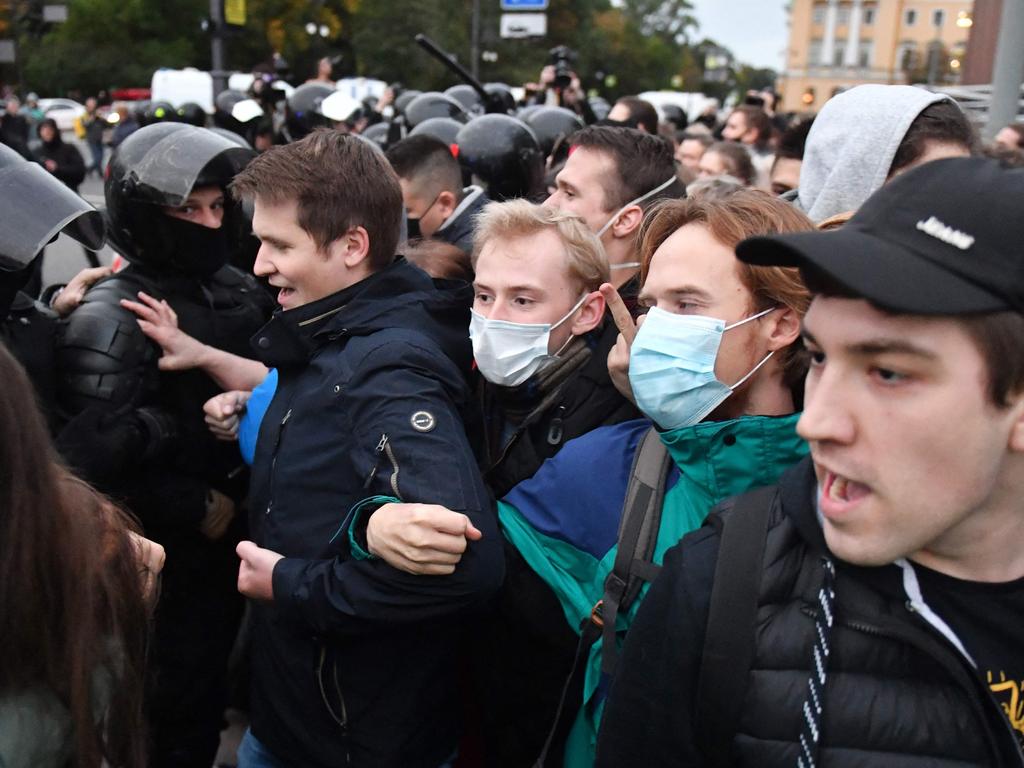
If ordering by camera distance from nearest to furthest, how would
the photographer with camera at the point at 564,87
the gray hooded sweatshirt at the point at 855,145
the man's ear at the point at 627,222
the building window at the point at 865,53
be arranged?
the gray hooded sweatshirt at the point at 855,145 < the man's ear at the point at 627,222 < the photographer with camera at the point at 564,87 < the building window at the point at 865,53

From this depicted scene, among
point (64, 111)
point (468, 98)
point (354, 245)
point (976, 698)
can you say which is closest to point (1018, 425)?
point (976, 698)

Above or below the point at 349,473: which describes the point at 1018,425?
above

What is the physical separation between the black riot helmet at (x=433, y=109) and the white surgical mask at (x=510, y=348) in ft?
20.4

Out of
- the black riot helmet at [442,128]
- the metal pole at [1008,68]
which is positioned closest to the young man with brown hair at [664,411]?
the metal pole at [1008,68]

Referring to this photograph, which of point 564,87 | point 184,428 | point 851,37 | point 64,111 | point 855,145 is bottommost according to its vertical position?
point 64,111

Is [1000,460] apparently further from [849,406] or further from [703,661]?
[703,661]

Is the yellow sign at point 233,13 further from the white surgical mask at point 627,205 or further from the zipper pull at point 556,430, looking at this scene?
the zipper pull at point 556,430

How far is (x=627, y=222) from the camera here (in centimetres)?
339

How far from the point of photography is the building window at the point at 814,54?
92731 mm

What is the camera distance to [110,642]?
5.38ft

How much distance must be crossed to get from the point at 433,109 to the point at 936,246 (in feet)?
26.2

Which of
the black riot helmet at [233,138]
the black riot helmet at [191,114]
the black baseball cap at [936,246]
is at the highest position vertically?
the black baseball cap at [936,246]

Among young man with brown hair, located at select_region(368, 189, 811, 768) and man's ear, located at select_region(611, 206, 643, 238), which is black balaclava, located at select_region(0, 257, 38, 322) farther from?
man's ear, located at select_region(611, 206, 643, 238)

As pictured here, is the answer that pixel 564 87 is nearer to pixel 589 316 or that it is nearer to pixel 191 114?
pixel 191 114
